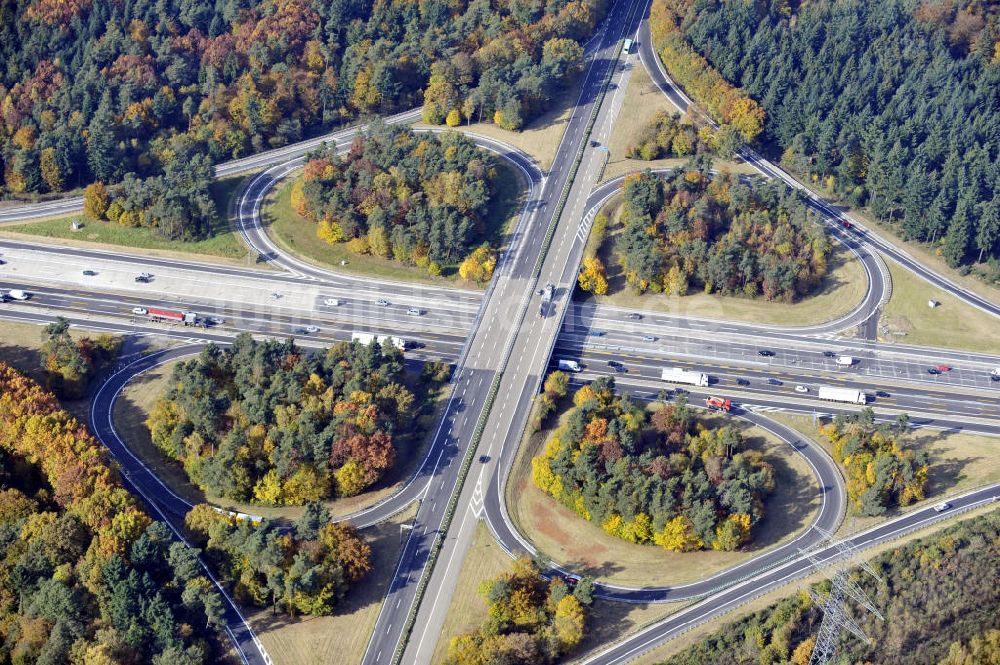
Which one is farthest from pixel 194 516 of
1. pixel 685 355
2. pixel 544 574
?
pixel 685 355

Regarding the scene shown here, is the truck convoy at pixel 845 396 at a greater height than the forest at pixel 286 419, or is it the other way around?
the truck convoy at pixel 845 396

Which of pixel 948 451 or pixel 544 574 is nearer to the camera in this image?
pixel 544 574

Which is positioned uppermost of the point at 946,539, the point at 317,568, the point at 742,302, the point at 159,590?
the point at 742,302

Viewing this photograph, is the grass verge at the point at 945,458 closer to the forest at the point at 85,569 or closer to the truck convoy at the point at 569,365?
the truck convoy at the point at 569,365

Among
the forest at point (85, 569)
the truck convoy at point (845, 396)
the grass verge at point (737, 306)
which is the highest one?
the grass verge at point (737, 306)

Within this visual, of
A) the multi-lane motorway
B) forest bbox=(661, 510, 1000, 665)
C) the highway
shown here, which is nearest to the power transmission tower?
A: the highway

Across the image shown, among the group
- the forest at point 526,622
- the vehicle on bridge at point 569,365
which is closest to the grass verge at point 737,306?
the vehicle on bridge at point 569,365

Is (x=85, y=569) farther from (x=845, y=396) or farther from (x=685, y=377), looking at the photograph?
(x=845, y=396)

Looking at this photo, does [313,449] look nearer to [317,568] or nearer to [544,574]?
[317,568]
